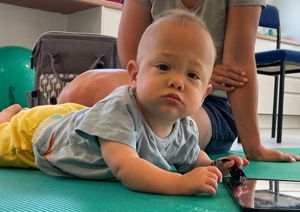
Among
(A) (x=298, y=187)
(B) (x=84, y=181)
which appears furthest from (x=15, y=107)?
(A) (x=298, y=187)

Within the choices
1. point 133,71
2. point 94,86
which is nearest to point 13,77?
point 94,86

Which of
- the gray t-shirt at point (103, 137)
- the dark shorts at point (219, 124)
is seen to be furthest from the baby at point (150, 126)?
the dark shorts at point (219, 124)

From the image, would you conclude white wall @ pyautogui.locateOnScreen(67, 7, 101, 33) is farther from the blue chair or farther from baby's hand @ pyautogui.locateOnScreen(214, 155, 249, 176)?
baby's hand @ pyautogui.locateOnScreen(214, 155, 249, 176)

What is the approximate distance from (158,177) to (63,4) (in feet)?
6.36

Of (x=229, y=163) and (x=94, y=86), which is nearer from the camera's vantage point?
(x=229, y=163)

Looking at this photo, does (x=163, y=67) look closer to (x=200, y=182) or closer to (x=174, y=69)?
(x=174, y=69)

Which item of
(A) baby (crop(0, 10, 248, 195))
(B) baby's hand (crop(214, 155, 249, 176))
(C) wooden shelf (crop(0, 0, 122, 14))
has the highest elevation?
(C) wooden shelf (crop(0, 0, 122, 14))

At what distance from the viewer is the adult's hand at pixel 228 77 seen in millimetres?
956

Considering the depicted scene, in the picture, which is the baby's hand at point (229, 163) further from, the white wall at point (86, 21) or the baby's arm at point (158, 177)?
the white wall at point (86, 21)

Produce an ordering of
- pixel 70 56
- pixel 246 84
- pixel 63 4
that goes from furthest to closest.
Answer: pixel 63 4
pixel 70 56
pixel 246 84

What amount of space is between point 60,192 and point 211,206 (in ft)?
0.65

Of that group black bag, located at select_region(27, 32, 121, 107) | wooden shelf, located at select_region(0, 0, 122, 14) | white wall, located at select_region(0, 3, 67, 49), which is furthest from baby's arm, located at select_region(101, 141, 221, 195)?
white wall, located at select_region(0, 3, 67, 49)

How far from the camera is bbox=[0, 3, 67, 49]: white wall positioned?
91.4 inches

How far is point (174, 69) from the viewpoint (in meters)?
0.57
